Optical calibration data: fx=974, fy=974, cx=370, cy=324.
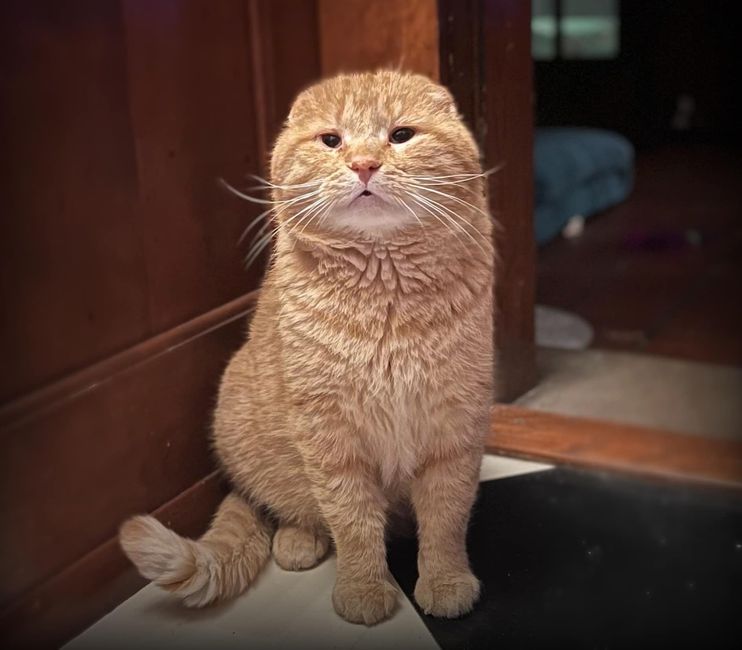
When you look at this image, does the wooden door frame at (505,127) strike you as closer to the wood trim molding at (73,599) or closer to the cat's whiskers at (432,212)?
the cat's whiskers at (432,212)

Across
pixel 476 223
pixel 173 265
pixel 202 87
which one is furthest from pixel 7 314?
pixel 476 223

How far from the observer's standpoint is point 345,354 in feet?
4.24

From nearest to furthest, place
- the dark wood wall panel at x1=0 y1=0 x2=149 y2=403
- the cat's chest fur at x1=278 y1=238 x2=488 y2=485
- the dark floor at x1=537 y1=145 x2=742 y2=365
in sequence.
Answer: the dark wood wall panel at x1=0 y1=0 x2=149 y2=403
the cat's chest fur at x1=278 y1=238 x2=488 y2=485
the dark floor at x1=537 y1=145 x2=742 y2=365

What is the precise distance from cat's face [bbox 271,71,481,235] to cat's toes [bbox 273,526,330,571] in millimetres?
484

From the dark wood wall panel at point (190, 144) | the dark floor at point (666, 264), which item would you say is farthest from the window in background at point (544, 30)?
the dark wood wall panel at point (190, 144)

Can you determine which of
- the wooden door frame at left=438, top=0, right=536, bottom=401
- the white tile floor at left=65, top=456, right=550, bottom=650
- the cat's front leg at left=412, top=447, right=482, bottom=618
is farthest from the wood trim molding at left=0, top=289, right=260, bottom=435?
the wooden door frame at left=438, top=0, right=536, bottom=401

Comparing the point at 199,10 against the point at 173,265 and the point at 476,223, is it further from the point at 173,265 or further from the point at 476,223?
the point at 476,223

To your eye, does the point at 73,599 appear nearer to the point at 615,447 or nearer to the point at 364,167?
the point at 364,167

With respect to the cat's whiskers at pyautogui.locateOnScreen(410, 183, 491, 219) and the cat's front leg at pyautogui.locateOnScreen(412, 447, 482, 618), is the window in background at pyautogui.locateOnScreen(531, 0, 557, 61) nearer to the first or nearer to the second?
the cat's whiskers at pyautogui.locateOnScreen(410, 183, 491, 219)

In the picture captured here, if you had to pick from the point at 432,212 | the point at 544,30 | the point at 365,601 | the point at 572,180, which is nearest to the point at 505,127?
the point at 544,30

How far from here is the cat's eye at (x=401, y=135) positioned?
4.14 ft

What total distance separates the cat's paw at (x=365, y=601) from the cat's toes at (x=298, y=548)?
12cm

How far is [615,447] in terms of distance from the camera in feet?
5.93

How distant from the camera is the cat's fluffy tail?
1318 millimetres
